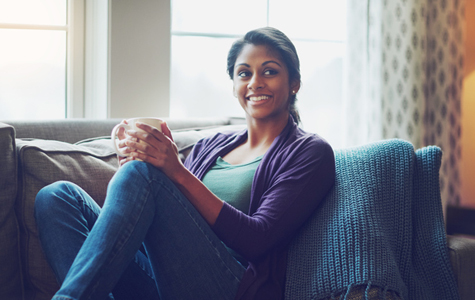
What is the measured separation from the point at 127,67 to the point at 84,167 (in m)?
0.92

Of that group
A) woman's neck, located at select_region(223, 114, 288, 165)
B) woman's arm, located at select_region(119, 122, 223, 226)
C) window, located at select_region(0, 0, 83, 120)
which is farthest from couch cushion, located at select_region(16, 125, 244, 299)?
window, located at select_region(0, 0, 83, 120)

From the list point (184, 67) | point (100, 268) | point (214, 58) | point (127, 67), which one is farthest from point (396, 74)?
point (100, 268)

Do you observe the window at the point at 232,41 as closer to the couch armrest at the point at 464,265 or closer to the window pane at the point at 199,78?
the window pane at the point at 199,78

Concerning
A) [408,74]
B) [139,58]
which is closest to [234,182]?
[139,58]

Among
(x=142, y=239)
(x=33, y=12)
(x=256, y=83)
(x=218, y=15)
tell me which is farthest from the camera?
(x=218, y=15)

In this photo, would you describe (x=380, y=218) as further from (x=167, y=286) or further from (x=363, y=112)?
(x=363, y=112)

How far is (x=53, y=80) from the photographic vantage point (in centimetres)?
226

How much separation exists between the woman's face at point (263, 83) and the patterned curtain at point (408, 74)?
1.44m

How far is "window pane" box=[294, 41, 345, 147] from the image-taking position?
9.77ft

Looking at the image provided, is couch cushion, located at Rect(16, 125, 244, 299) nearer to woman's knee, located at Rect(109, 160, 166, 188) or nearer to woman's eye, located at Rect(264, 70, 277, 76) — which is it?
woman's knee, located at Rect(109, 160, 166, 188)

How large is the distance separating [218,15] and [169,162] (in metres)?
1.79

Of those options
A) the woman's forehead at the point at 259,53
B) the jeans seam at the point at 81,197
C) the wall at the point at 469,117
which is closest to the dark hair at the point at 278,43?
the woman's forehead at the point at 259,53

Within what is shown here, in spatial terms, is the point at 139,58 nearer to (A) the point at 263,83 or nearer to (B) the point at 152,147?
(A) the point at 263,83

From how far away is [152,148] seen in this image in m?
1.11
